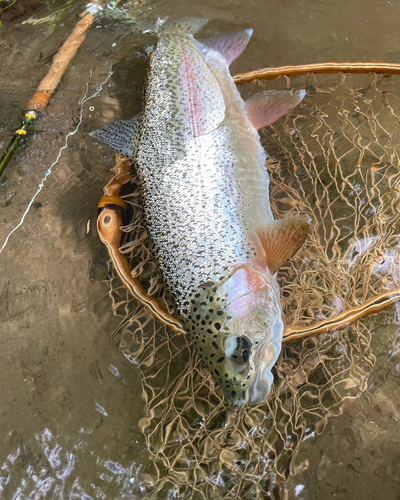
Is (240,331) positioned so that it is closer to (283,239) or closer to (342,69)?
(283,239)

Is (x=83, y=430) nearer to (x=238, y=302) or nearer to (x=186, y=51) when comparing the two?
(x=238, y=302)

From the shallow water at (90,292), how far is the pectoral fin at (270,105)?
1.41 metres

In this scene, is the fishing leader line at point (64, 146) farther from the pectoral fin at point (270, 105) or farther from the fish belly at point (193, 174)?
the pectoral fin at point (270, 105)

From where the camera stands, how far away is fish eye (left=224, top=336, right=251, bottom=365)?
75.4 inches

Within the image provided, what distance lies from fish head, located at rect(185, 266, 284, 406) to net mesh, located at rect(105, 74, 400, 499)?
383mm

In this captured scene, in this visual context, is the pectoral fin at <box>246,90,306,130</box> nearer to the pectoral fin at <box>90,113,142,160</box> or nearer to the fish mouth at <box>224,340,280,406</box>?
the pectoral fin at <box>90,113,142,160</box>

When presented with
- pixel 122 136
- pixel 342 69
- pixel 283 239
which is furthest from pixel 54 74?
pixel 283 239

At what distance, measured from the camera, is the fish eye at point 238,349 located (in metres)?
1.91

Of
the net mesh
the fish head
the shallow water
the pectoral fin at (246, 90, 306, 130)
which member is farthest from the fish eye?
the pectoral fin at (246, 90, 306, 130)

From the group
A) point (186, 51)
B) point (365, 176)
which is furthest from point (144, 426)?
point (186, 51)

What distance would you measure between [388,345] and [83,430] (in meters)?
2.10

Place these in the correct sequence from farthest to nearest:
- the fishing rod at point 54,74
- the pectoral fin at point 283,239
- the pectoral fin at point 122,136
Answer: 1. the fishing rod at point 54,74
2. the pectoral fin at point 122,136
3. the pectoral fin at point 283,239

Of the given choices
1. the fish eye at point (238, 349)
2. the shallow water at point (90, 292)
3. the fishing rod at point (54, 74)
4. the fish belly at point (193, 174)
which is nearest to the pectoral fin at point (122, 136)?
the fish belly at point (193, 174)

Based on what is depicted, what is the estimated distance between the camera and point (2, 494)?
7.90ft
